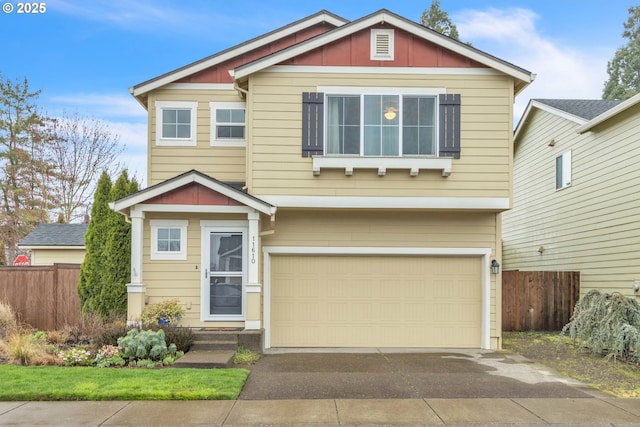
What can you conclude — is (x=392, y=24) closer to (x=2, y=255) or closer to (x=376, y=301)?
(x=376, y=301)

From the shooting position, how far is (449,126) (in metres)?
10.3

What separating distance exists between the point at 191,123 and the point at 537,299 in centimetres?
981

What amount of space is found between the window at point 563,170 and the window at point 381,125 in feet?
20.5

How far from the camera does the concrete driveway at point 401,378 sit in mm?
7039

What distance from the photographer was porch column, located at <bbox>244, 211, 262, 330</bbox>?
990 centimetres

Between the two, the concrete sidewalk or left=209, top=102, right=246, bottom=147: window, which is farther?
left=209, top=102, right=246, bottom=147: window

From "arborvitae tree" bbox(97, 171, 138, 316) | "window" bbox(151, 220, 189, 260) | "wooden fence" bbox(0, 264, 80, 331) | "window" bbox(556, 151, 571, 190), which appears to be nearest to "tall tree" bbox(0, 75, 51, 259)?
"wooden fence" bbox(0, 264, 80, 331)

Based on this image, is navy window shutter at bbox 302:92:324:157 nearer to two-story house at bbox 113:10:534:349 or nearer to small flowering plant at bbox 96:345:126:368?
two-story house at bbox 113:10:534:349

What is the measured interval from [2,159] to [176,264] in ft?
63.2

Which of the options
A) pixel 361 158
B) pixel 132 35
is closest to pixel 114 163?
pixel 132 35

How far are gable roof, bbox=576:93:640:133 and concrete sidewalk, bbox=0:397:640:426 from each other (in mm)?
7087

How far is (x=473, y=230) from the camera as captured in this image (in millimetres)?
10977

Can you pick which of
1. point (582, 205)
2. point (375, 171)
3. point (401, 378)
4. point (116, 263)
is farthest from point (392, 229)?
point (582, 205)

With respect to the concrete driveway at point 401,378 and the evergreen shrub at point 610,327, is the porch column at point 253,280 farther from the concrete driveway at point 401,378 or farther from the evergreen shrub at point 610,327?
the evergreen shrub at point 610,327
